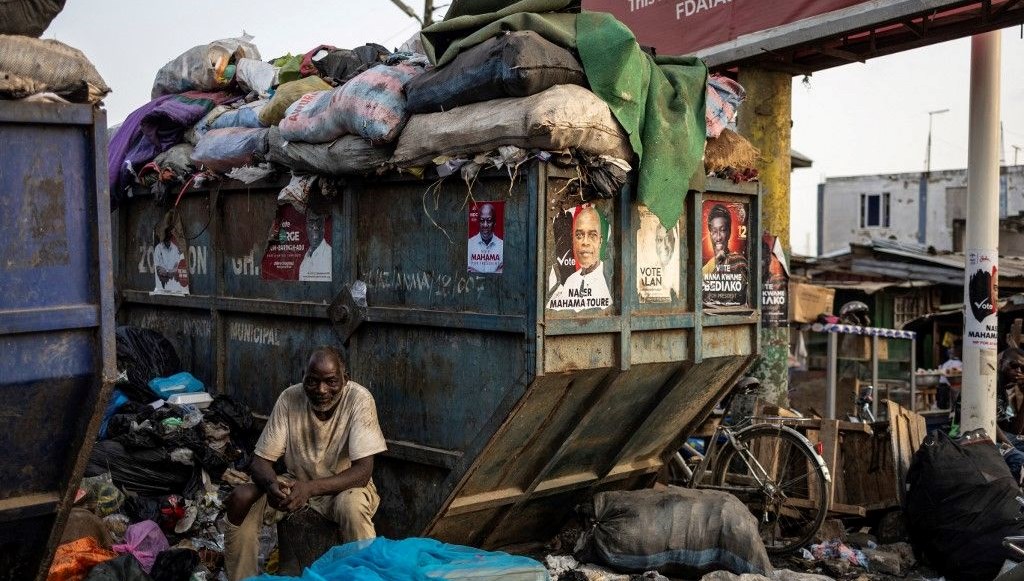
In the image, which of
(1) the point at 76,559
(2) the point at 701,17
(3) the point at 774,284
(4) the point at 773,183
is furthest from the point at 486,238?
(2) the point at 701,17

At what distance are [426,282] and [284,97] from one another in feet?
5.63

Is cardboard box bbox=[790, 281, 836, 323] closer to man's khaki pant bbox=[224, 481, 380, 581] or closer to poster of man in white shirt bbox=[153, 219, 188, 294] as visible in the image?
poster of man in white shirt bbox=[153, 219, 188, 294]

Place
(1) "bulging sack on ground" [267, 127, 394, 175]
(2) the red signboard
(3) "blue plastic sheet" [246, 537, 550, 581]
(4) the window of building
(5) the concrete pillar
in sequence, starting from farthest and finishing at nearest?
(4) the window of building < (2) the red signboard < (5) the concrete pillar < (1) "bulging sack on ground" [267, 127, 394, 175] < (3) "blue plastic sheet" [246, 537, 550, 581]

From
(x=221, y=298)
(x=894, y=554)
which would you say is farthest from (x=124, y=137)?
(x=894, y=554)

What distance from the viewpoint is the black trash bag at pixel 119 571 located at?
4.23 metres

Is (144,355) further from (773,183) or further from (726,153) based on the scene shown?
(773,183)

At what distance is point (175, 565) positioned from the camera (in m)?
4.73

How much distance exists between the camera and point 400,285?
540 cm

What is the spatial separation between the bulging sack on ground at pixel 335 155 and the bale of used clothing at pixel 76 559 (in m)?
2.14

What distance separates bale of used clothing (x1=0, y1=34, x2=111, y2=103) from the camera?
3457 mm

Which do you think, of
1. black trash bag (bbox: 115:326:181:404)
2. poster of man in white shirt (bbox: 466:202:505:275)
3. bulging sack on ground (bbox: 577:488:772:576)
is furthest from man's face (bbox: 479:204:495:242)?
black trash bag (bbox: 115:326:181:404)

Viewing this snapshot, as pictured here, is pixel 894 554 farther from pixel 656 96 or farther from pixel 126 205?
pixel 126 205

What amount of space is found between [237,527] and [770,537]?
3111 millimetres

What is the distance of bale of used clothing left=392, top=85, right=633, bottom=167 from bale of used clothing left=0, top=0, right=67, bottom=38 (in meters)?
1.75
